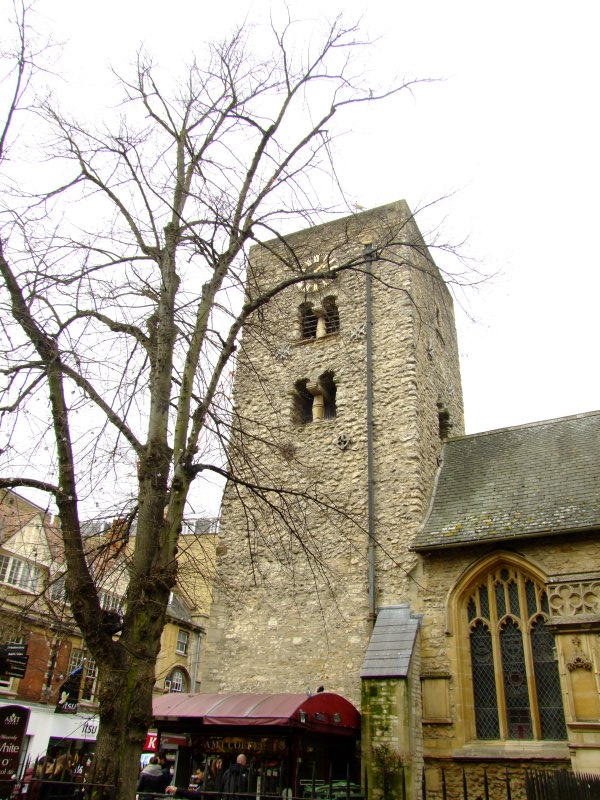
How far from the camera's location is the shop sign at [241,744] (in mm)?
11180

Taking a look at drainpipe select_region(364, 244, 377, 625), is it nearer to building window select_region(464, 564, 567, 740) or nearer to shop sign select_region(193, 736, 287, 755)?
building window select_region(464, 564, 567, 740)

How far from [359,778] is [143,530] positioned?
266 inches

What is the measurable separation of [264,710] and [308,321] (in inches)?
405

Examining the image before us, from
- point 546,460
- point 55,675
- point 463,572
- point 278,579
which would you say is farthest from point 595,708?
point 55,675

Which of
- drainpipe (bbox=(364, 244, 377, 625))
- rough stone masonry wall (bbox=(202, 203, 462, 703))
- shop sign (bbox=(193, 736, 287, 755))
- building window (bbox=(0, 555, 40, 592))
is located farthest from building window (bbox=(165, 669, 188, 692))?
drainpipe (bbox=(364, 244, 377, 625))

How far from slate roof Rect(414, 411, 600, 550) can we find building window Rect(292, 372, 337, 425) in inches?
117

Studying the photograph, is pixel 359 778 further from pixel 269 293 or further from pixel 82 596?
pixel 269 293

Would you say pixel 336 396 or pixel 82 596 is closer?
pixel 82 596

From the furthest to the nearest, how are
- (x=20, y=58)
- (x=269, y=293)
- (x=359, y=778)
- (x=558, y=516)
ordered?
(x=558, y=516) → (x=359, y=778) → (x=269, y=293) → (x=20, y=58)

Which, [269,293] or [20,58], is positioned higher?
[20,58]

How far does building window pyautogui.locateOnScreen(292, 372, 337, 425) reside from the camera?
1666cm

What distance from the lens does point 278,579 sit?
14.5m

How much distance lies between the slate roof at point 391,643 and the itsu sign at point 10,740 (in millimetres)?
5261

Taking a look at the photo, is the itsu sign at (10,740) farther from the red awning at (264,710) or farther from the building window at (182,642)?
the building window at (182,642)
